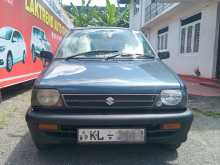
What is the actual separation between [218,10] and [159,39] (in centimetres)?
1180

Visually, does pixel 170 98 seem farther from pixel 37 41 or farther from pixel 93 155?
pixel 37 41

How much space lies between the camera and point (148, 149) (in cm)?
450

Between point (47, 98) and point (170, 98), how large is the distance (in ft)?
4.36

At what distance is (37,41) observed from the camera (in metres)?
10.6

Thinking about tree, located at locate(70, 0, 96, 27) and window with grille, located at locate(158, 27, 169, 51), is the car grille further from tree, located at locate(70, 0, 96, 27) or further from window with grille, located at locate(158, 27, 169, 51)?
tree, located at locate(70, 0, 96, 27)

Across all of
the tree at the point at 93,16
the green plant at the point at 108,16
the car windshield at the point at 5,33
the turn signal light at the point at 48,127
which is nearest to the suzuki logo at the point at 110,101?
the turn signal light at the point at 48,127

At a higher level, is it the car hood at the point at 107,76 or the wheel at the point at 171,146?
the car hood at the point at 107,76

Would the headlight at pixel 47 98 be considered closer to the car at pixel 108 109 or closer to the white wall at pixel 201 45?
the car at pixel 108 109

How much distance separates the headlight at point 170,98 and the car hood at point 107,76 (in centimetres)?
7

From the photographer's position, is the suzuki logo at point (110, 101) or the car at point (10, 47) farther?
the car at point (10, 47)

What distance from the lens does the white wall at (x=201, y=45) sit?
1309 cm

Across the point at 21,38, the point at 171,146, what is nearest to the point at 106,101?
the point at 171,146

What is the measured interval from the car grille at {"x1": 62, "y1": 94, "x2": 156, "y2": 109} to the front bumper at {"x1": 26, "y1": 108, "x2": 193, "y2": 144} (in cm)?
12

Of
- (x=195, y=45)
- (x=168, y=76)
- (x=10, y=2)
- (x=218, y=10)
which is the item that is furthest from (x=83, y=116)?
(x=195, y=45)
